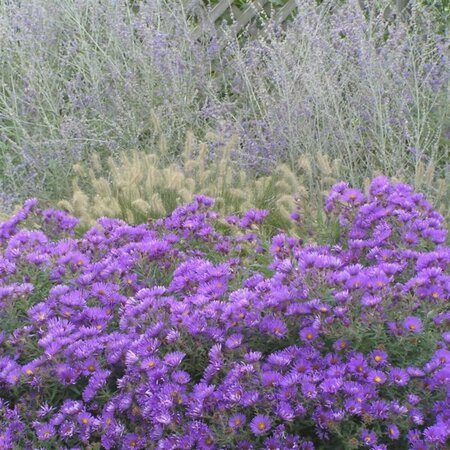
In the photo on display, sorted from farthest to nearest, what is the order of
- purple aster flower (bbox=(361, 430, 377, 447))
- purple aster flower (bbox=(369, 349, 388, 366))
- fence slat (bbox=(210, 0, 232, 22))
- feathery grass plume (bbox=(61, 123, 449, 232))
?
fence slat (bbox=(210, 0, 232, 22)), feathery grass plume (bbox=(61, 123, 449, 232)), purple aster flower (bbox=(369, 349, 388, 366)), purple aster flower (bbox=(361, 430, 377, 447))

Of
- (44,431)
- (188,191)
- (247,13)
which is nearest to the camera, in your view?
(44,431)

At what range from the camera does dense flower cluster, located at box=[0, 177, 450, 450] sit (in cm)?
191

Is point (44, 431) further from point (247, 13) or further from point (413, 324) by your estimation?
point (247, 13)

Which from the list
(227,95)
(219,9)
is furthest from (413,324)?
(219,9)

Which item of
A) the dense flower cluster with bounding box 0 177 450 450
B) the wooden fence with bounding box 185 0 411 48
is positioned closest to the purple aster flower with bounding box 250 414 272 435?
the dense flower cluster with bounding box 0 177 450 450

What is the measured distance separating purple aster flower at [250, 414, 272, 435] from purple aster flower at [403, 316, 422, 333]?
0.41 m

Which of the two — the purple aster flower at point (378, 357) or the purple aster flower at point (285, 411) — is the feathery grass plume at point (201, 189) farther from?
the purple aster flower at point (285, 411)

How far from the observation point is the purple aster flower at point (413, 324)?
1980mm

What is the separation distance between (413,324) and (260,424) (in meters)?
0.45

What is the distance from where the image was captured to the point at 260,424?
186cm

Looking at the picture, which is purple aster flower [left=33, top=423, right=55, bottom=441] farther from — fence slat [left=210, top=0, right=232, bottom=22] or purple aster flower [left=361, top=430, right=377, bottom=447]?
fence slat [left=210, top=0, right=232, bottom=22]

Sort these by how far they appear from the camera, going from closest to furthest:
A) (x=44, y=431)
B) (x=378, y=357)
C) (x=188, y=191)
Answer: (x=378, y=357)
(x=44, y=431)
(x=188, y=191)

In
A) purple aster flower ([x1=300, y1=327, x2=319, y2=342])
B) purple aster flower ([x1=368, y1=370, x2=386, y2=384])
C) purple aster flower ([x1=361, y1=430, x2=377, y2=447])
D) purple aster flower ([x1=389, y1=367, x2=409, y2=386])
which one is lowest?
purple aster flower ([x1=361, y1=430, x2=377, y2=447])

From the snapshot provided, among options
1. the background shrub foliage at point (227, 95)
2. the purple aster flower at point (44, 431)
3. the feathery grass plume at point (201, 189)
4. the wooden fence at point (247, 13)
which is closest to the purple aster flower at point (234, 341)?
the purple aster flower at point (44, 431)
